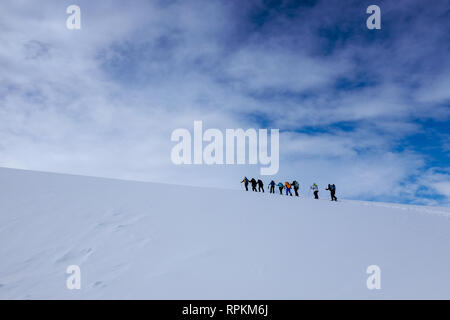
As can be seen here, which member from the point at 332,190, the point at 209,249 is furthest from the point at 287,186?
the point at 209,249

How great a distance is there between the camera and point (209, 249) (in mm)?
7000

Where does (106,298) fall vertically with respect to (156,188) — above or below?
below

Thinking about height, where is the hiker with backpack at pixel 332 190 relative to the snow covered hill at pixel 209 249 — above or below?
above

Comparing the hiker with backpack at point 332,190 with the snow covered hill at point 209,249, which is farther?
the hiker with backpack at point 332,190

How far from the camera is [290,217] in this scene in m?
9.76

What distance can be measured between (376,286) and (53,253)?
7349 mm

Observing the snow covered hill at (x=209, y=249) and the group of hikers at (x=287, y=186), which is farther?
the group of hikers at (x=287, y=186)

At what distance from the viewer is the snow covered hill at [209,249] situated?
18.1 feet

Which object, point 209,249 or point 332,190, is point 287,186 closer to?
point 332,190
